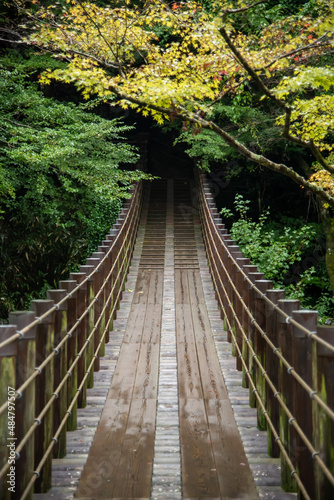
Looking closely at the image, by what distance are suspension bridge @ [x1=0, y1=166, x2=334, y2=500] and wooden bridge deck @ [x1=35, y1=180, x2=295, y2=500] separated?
0.01 meters

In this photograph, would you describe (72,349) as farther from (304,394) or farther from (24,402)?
(304,394)

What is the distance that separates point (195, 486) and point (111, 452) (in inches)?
26.2

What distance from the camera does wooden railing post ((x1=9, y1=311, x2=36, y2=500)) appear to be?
7.39 ft

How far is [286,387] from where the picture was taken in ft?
8.84

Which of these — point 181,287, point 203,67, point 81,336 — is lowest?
point 181,287

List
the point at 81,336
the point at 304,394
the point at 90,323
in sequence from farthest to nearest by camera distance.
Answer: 1. the point at 90,323
2. the point at 81,336
3. the point at 304,394

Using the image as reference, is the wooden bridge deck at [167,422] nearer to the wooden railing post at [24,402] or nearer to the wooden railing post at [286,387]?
the wooden railing post at [286,387]

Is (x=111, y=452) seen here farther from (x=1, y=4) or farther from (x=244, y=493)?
(x=1, y=4)

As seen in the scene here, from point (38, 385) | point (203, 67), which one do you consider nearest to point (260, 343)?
point (38, 385)

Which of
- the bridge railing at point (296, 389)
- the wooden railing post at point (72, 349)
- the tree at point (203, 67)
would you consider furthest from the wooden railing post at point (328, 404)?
the tree at point (203, 67)

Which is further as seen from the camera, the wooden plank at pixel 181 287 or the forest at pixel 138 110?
the wooden plank at pixel 181 287

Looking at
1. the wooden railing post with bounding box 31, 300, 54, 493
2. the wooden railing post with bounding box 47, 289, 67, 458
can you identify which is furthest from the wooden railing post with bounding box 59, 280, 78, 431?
the wooden railing post with bounding box 31, 300, 54, 493

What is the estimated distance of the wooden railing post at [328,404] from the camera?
6.88 feet

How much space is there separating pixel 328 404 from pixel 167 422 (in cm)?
176
